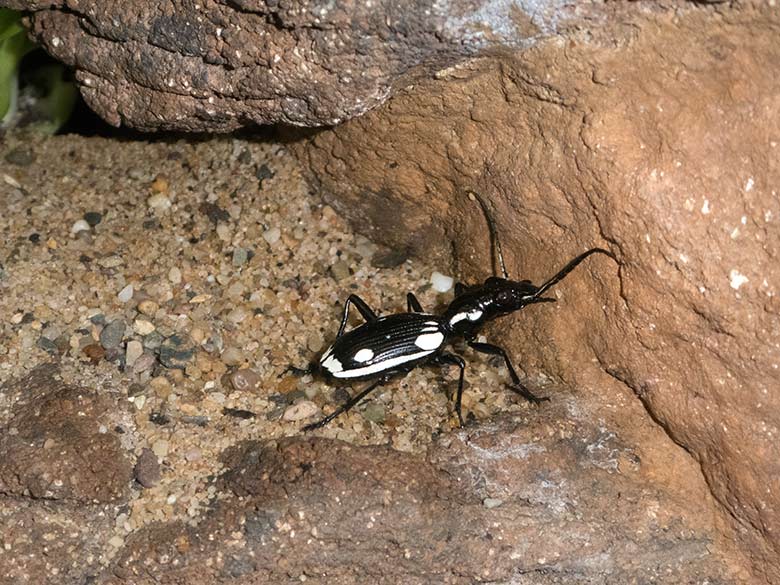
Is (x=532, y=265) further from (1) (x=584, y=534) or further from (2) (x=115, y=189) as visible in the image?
(2) (x=115, y=189)

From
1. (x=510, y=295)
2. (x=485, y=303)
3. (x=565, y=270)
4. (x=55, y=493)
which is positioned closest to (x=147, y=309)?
(x=55, y=493)

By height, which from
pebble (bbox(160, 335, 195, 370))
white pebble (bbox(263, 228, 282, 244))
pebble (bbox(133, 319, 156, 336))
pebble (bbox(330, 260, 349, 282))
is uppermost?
white pebble (bbox(263, 228, 282, 244))

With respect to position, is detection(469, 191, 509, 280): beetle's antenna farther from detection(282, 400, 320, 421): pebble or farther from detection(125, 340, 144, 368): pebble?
detection(125, 340, 144, 368): pebble

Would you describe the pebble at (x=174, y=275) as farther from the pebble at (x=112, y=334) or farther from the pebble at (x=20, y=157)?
the pebble at (x=20, y=157)

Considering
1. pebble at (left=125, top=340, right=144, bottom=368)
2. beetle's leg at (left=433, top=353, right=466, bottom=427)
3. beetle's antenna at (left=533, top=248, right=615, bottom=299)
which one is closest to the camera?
beetle's antenna at (left=533, top=248, right=615, bottom=299)

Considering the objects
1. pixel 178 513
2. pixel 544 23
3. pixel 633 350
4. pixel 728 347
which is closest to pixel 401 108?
pixel 544 23

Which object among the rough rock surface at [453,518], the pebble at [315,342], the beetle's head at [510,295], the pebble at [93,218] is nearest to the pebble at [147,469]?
the rough rock surface at [453,518]

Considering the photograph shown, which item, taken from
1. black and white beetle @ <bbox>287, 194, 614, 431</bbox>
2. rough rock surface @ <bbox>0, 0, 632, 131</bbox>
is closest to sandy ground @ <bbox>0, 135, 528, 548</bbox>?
black and white beetle @ <bbox>287, 194, 614, 431</bbox>
